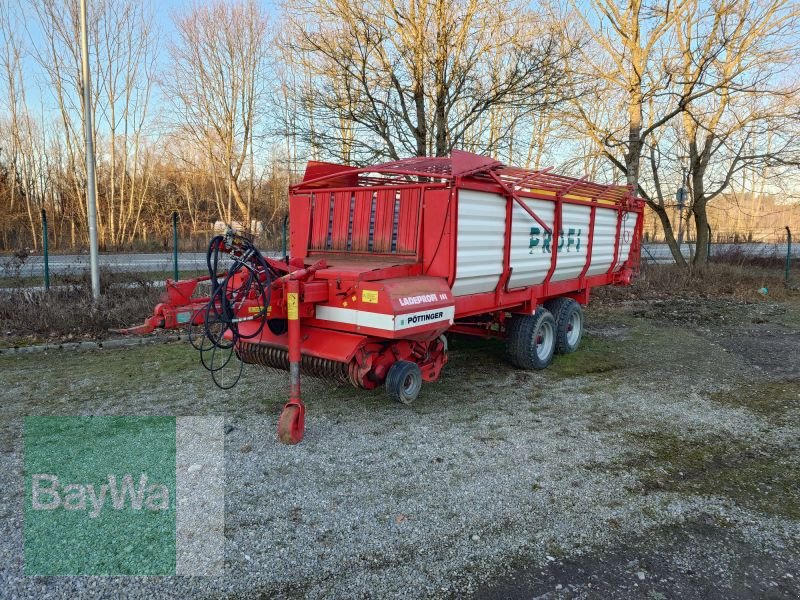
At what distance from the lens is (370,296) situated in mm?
4266

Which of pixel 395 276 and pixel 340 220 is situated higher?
pixel 340 220

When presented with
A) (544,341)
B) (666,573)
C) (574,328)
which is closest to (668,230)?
(574,328)

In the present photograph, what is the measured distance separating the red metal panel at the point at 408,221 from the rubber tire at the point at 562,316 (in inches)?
116

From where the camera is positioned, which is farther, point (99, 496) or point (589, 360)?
point (589, 360)

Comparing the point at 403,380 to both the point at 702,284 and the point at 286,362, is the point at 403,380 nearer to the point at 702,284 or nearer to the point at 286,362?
the point at 286,362

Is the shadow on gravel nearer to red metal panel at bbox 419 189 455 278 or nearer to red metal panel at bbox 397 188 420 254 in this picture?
red metal panel at bbox 419 189 455 278

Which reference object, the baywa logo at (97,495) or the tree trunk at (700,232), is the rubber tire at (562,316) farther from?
the tree trunk at (700,232)

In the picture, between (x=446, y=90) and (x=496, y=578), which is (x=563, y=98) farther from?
(x=496, y=578)

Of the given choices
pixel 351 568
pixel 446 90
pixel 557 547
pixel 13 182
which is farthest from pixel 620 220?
pixel 13 182

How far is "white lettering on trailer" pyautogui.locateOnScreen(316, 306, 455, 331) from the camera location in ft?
13.8

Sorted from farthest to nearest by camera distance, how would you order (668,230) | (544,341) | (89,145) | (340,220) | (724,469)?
(668,230), (89,145), (544,341), (340,220), (724,469)

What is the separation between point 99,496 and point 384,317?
2.15m

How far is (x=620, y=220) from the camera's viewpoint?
780 cm

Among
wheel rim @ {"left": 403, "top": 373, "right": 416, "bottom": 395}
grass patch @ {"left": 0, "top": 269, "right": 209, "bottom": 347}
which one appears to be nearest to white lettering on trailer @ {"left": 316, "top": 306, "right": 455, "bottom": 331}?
wheel rim @ {"left": 403, "top": 373, "right": 416, "bottom": 395}
